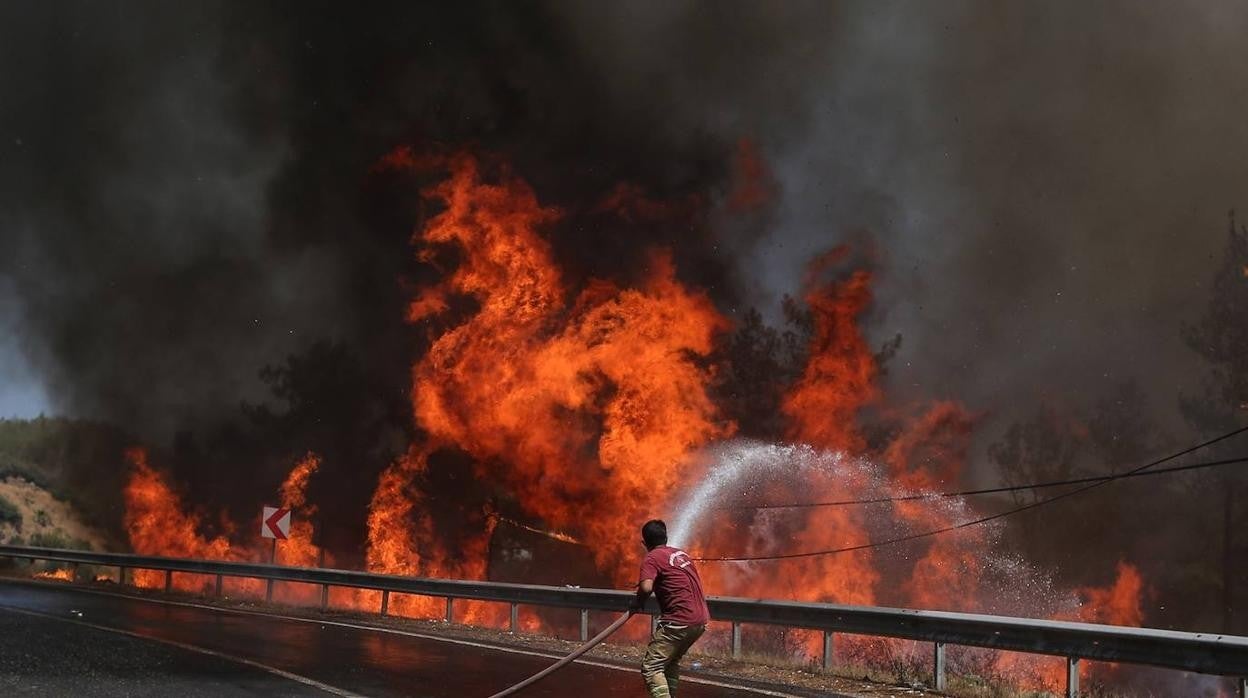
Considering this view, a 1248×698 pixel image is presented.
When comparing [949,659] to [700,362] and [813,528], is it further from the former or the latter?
[700,362]

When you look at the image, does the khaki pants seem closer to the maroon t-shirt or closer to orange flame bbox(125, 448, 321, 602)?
the maroon t-shirt

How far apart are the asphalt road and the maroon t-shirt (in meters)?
2.24

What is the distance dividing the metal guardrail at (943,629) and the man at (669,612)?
144 inches

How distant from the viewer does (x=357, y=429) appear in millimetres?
35438

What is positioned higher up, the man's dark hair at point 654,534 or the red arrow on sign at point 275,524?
the man's dark hair at point 654,534

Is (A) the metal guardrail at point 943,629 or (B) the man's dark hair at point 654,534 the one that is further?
(A) the metal guardrail at point 943,629

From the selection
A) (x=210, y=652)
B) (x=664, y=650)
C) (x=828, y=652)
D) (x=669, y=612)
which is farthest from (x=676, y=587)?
(x=210, y=652)

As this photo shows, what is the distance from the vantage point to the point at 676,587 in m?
7.74

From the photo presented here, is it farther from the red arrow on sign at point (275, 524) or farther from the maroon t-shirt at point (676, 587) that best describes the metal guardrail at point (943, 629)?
the maroon t-shirt at point (676, 587)

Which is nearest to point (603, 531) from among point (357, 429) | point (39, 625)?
point (39, 625)

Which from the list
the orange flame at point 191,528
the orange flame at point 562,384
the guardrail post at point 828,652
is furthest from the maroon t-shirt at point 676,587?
the orange flame at point 191,528

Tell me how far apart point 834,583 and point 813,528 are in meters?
1.23

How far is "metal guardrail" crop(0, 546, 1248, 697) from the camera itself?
8.57 meters

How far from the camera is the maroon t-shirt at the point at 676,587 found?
7.68 meters
